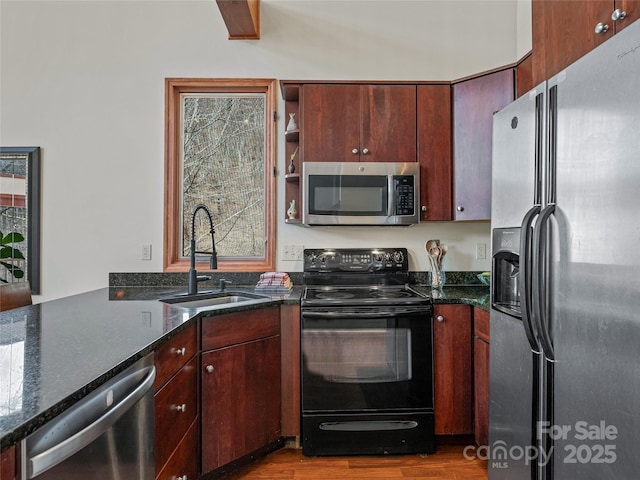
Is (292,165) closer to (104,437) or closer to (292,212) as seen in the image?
(292,212)

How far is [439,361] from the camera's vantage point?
6.90 feet

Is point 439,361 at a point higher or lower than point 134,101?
lower

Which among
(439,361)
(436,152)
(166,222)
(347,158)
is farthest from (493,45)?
(166,222)

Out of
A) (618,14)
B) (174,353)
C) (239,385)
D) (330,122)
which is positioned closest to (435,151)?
(330,122)

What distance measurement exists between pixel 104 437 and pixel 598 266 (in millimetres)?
1345

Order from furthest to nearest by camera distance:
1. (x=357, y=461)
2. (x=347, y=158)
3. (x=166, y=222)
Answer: (x=166, y=222) < (x=347, y=158) < (x=357, y=461)

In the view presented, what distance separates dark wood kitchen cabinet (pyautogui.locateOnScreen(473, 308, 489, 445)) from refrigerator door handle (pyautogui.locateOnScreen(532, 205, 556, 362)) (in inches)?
28.6

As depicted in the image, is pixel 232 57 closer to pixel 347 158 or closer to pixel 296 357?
pixel 347 158

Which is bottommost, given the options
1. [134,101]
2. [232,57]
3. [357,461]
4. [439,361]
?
[357,461]

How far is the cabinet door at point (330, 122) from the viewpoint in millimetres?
2412

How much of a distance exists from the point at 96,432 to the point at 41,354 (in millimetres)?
314

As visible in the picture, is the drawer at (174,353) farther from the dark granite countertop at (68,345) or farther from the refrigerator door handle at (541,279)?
the refrigerator door handle at (541,279)

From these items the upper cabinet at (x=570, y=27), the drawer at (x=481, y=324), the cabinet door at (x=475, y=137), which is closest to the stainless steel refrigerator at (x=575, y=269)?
the upper cabinet at (x=570, y=27)

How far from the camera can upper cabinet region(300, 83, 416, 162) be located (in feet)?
7.92
